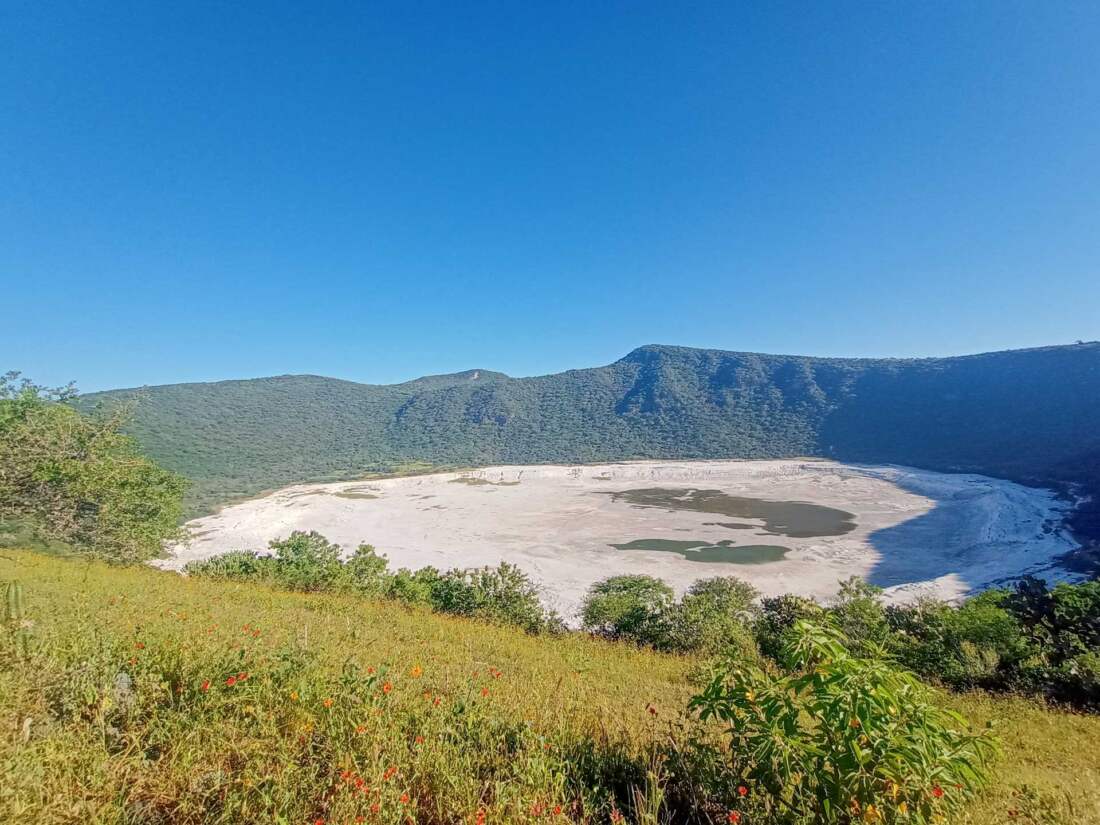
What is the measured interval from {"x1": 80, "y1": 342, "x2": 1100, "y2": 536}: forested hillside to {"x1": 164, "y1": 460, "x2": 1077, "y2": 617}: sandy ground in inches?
503

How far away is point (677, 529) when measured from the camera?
126 ft

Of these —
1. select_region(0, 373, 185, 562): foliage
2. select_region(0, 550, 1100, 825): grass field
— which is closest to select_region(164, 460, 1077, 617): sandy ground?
select_region(0, 373, 185, 562): foliage

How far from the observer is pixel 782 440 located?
90.9 meters

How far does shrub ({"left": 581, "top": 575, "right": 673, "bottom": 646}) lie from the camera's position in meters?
10.6

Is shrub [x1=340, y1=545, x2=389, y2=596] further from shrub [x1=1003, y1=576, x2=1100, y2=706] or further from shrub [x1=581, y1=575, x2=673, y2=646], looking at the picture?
shrub [x1=1003, y1=576, x2=1100, y2=706]

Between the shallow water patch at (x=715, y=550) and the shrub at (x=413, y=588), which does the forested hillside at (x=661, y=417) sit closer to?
the shallow water patch at (x=715, y=550)

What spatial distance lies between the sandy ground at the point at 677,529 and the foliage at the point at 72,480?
6.44m

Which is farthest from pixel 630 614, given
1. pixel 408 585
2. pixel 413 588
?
pixel 408 585

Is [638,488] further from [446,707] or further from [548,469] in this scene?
[446,707]

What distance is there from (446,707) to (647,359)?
487 feet

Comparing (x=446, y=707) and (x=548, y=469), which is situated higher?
(x=446, y=707)

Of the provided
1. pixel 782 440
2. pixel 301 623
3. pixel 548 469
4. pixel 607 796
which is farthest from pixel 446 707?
pixel 782 440

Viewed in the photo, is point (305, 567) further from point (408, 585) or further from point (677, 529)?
point (677, 529)

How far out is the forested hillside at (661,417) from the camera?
71.2m
